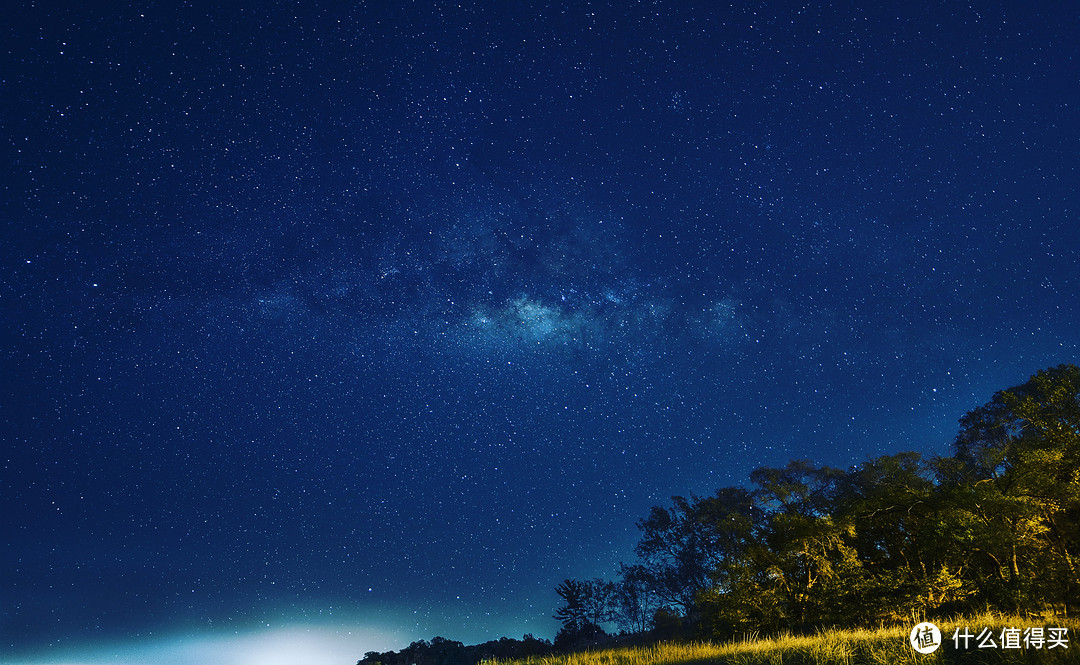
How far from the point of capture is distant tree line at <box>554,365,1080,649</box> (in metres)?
22.0

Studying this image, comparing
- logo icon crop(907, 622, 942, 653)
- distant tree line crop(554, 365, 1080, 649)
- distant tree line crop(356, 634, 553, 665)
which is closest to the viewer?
logo icon crop(907, 622, 942, 653)

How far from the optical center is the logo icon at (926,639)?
11.9m

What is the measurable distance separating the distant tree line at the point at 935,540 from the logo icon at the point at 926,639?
1086cm

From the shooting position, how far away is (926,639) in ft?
41.0

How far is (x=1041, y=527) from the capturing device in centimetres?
2181

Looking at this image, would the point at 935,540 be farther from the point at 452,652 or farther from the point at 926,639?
the point at 452,652

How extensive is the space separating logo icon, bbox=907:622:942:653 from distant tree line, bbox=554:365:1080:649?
A: 10856 millimetres

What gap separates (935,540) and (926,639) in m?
13.4

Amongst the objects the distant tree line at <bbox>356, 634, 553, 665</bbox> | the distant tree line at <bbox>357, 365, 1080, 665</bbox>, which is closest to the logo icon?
the distant tree line at <bbox>357, 365, 1080, 665</bbox>

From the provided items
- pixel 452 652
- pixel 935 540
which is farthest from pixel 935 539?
pixel 452 652

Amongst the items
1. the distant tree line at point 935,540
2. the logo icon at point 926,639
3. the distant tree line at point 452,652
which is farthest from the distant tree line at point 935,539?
the distant tree line at point 452,652

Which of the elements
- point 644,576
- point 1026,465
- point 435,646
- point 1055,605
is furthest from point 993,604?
point 435,646

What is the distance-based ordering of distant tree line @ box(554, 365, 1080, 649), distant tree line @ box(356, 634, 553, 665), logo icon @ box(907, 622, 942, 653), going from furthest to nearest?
distant tree line @ box(356, 634, 553, 665)
distant tree line @ box(554, 365, 1080, 649)
logo icon @ box(907, 622, 942, 653)

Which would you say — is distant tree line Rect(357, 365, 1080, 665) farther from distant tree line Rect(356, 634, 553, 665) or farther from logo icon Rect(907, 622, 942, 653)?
Answer: distant tree line Rect(356, 634, 553, 665)
